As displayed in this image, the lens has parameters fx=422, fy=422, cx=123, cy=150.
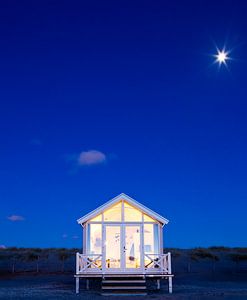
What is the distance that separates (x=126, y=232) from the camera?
79.0 ft

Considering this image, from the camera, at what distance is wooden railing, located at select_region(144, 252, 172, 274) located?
23.0 metres

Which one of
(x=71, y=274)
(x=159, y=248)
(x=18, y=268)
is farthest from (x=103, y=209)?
(x=18, y=268)

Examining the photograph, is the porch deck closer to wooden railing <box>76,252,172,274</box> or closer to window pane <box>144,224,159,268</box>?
wooden railing <box>76,252,172,274</box>

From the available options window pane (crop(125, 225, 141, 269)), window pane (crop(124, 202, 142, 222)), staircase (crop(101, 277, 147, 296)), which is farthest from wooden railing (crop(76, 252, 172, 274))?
window pane (crop(124, 202, 142, 222))

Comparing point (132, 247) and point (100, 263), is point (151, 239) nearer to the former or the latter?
point (132, 247)

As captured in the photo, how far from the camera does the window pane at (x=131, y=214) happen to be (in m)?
24.0

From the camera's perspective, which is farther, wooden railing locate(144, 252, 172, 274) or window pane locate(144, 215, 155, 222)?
window pane locate(144, 215, 155, 222)

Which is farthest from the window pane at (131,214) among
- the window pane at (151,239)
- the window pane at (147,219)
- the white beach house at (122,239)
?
the window pane at (151,239)

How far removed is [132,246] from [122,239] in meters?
1.19

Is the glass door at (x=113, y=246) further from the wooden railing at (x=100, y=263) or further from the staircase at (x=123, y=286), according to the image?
the staircase at (x=123, y=286)

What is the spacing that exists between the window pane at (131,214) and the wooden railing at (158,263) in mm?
2087

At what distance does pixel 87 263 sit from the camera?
2355cm

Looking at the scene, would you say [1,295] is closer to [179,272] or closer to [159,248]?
[159,248]

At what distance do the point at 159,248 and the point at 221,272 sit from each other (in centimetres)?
1916
